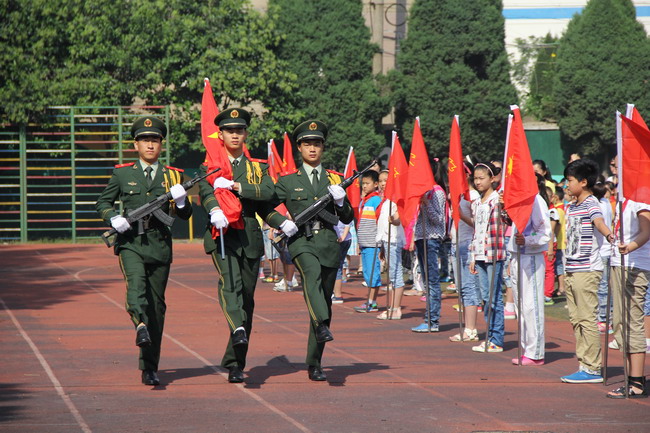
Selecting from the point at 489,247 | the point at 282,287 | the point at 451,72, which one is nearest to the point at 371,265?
the point at 282,287

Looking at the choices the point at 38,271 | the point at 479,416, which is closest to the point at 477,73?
the point at 38,271

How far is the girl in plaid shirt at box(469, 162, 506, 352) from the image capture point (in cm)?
1091

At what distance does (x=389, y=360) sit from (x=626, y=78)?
109 ft

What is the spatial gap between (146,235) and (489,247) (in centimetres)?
383

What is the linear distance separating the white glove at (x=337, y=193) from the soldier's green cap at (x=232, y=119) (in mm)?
938

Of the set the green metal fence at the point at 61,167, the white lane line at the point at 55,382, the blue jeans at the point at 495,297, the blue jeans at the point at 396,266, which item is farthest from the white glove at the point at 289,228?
the green metal fence at the point at 61,167

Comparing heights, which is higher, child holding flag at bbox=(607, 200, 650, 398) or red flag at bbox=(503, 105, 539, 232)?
red flag at bbox=(503, 105, 539, 232)

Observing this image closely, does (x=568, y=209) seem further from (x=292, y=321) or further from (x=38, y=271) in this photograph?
(x=38, y=271)

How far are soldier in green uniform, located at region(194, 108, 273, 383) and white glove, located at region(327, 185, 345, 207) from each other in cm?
53

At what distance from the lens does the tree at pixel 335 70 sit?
37.5m

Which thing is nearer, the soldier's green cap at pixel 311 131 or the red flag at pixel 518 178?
the soldier's green cap at pixel 311 131

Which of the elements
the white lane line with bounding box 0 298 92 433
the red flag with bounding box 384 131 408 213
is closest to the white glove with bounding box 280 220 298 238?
the white lane line with bounding box 0 298 92 433

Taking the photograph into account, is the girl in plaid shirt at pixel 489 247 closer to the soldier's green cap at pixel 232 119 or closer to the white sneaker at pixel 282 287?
the soldier's green cap at pixel 232 119

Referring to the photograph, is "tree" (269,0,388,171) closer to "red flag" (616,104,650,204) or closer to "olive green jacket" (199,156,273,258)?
"olive green jacket" (199,156,273,258)
